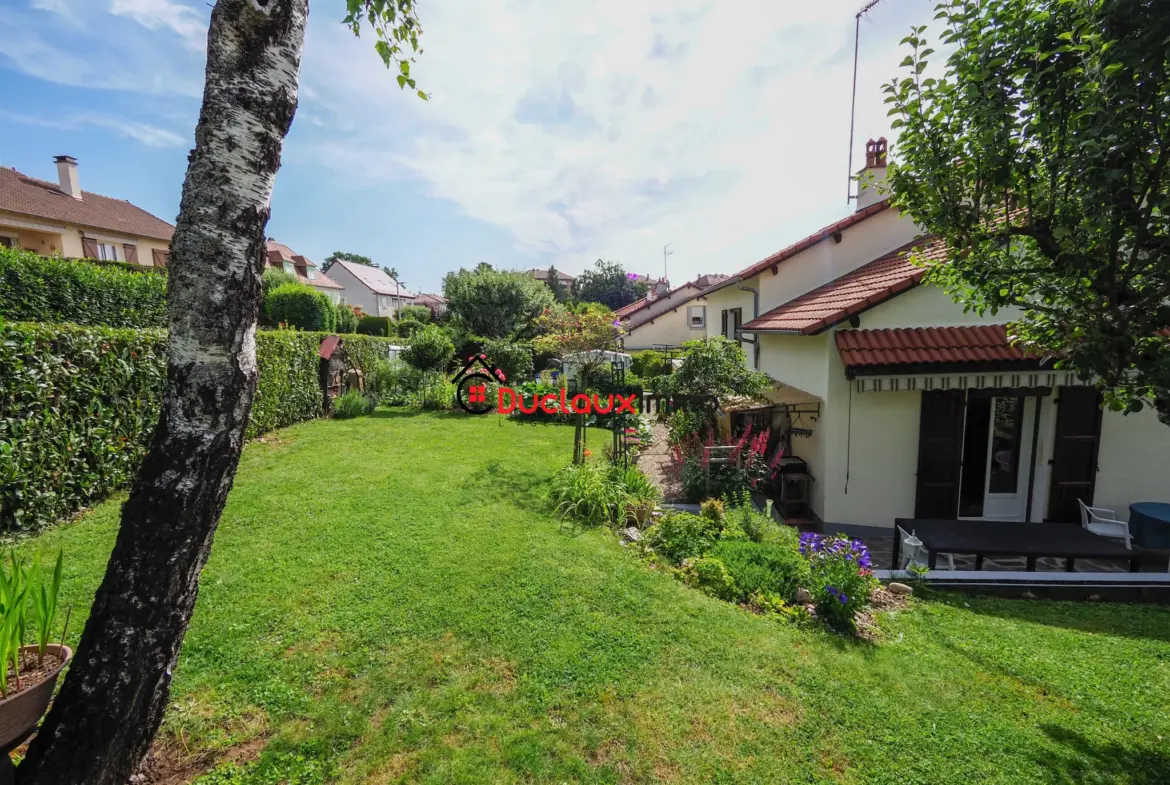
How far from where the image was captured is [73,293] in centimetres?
1241

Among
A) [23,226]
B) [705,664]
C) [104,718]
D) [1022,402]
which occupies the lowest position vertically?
[705,664]

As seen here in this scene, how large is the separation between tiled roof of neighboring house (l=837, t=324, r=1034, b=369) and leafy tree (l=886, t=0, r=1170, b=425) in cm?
310

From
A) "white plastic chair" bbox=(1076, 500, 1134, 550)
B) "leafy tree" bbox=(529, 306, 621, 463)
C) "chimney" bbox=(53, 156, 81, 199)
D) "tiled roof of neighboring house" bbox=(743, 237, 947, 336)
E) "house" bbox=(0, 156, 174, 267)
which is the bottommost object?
"white plastic chair" bbox=(1076, 500, 1134, 550)

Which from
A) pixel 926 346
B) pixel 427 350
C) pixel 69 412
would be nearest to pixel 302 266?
pixel 427 350

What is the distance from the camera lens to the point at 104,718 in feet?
7.30

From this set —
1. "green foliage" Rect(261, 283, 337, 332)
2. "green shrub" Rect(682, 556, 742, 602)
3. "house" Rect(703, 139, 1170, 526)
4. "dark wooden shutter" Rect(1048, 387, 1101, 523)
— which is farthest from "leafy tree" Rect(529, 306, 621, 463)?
"green foliage" Rect(261, 283, 337, 332)

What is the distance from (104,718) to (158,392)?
24.3 feet

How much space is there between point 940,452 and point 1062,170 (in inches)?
248

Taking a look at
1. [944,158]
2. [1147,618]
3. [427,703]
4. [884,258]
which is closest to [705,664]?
[427,703]

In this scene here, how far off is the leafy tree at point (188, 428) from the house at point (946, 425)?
8.52 metres

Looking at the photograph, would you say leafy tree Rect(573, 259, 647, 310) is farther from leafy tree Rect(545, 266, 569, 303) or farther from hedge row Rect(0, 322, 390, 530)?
hedge row Rect(0, 322, 390, 530)

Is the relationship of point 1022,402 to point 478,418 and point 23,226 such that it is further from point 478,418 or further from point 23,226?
point 23,226

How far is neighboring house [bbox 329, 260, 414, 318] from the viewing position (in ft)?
213
